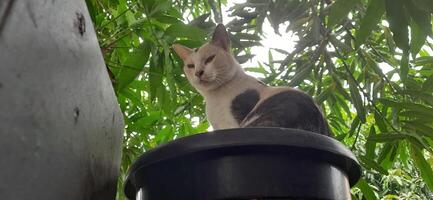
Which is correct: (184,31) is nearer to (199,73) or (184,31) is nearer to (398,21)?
(199,73)

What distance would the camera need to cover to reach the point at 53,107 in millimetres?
399

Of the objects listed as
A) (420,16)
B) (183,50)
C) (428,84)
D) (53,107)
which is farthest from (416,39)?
(53,107)

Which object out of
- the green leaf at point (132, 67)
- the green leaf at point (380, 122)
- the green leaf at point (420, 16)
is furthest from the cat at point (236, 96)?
the green leaf at point (380, 122)

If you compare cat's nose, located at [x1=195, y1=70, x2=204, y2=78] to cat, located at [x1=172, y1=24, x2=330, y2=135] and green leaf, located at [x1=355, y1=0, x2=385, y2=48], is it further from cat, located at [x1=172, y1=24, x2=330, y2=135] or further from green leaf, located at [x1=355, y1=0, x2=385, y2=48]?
green leaf, located at [x1=355, y1=0, x2=385, y2=48]

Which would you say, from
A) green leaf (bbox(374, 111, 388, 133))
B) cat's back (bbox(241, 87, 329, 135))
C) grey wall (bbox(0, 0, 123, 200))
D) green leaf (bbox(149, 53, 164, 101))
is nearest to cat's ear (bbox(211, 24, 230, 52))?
green leaf (bbox(149, 53, 164, 101))

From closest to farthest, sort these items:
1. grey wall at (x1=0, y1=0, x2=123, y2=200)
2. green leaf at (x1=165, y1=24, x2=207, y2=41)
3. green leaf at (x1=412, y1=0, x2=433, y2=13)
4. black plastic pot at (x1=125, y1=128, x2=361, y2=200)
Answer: grey wall at (x1=0, y1=0, x2=123, y2=200)
black plastic pot at (x1=125, y1=128, x2=361, y2=200)
green leaf at (x1=412, y1=0, x2=433, y2=13)
green leaf at (x1=165, y1=24, x2=207, y2=41)

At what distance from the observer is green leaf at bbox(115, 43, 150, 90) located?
0.98 m

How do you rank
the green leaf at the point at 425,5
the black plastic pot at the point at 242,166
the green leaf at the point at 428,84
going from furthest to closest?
the green leaf at the point at 428,84
the green leaf at the point at 425,5
the black plastic pot at the point at 242,166

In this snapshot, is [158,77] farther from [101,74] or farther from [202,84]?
[101,74]

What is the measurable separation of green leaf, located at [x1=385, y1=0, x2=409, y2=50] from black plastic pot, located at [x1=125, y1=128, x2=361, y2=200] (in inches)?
12.8

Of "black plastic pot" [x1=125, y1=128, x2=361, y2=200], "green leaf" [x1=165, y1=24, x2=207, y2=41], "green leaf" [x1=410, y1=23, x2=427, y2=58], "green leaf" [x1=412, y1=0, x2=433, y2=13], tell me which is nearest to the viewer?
"black plastic pot" [x1=125, y1=128, x2=361, y2=200]

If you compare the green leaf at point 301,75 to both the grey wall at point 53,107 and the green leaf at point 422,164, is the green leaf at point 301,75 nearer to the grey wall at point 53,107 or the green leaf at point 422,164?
the green leaf at point 422,164

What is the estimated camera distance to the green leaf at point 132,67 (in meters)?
0.98

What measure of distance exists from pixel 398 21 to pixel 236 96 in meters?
0.34
